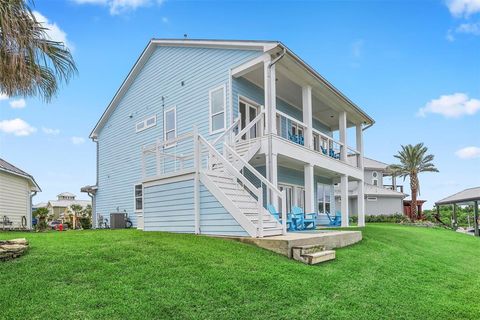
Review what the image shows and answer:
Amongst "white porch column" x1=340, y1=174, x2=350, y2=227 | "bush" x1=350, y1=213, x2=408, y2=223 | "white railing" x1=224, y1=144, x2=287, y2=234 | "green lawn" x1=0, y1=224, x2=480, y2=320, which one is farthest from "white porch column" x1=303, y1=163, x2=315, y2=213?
"bush" x1=350, y1=213, x2=408, y2=223

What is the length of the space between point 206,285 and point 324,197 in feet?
55.0

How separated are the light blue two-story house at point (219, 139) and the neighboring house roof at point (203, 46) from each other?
50mm

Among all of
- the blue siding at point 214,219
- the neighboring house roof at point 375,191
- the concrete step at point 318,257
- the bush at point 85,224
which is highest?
the neighboring house roof at point 375,191

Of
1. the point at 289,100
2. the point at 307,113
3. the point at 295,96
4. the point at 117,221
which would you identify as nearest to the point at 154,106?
the point at 117,221

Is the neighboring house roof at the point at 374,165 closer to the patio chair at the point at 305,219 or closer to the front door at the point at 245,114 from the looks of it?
the front door at the point at 245,114

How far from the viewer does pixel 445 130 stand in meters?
24.5

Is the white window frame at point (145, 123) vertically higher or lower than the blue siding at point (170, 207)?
higher

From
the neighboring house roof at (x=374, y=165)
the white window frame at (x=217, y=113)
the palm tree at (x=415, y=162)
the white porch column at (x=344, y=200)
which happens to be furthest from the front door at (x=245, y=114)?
the neighboring house roof at (x=374, y=165)

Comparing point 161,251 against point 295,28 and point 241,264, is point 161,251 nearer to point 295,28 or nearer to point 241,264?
point 241,264

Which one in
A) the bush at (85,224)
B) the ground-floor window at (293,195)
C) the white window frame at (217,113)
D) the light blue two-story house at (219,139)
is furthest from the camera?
the bush at (85,224)

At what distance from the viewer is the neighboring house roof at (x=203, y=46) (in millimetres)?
12364

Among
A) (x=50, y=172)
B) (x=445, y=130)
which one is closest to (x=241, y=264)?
(x=50, y=172)

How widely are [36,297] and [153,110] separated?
45.7ft

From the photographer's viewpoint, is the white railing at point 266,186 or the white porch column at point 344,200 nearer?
the white railing at point 266,186
